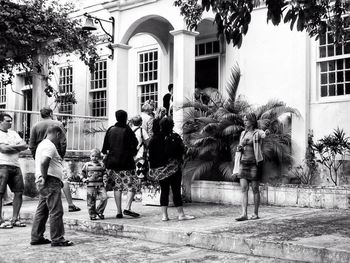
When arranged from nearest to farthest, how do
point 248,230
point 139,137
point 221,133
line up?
point 248,230, point 139,137, point 221,133

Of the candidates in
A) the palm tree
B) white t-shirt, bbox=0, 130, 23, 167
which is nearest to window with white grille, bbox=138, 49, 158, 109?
the palm tree

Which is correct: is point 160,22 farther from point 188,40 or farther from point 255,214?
point 255,214

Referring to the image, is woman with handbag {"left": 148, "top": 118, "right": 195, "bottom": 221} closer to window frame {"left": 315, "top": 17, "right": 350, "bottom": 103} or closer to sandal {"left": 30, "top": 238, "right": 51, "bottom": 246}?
sandal {"left": 30, "top": 238, "right": 51, "bottom": 246}

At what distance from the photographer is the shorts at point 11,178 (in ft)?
29.8

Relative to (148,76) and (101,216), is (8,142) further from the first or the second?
(148,76)

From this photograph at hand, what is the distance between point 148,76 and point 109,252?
9.66 meters

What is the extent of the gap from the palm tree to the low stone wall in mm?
276

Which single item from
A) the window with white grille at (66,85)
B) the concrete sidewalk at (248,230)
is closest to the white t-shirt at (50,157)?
the concrete sidewalk at (248,230)

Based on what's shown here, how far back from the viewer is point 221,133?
11148mm

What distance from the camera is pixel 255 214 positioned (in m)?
8.82

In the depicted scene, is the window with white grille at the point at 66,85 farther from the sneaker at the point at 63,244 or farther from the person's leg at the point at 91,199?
the sneaker at the point at 63,244

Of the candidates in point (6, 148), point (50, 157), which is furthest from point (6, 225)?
point (50, 157)

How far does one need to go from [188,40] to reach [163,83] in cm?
367

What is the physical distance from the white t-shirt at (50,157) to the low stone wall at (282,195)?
4575 millimetres
